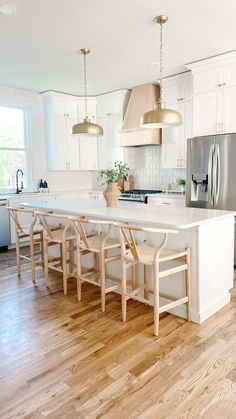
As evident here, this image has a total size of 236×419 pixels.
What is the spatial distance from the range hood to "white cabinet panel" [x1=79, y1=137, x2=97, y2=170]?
3.29ft

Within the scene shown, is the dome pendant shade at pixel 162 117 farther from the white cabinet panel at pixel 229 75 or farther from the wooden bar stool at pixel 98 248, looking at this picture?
the white cabinet panel at pixel 229 75

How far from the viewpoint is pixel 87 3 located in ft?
9.06

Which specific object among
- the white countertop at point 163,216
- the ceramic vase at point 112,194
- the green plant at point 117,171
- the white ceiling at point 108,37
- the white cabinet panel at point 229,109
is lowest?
the white countertop at point 163,216

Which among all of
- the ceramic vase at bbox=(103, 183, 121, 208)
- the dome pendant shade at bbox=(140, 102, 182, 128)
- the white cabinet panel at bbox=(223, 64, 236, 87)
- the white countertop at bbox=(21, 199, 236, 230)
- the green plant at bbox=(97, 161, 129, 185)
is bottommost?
the white countertop at bbox=(21, 199, 236, 230)

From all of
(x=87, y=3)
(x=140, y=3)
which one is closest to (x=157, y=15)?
(x=140, y=3)

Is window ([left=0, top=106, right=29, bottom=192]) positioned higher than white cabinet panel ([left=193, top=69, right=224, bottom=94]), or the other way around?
white cabinet panel ([left=193, top=69, right=224, bottom=94])

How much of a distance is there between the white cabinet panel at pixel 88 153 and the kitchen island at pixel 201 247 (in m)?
3.53

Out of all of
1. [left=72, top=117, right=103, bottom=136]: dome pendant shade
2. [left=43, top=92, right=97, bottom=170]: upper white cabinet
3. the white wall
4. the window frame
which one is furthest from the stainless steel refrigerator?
the window frame

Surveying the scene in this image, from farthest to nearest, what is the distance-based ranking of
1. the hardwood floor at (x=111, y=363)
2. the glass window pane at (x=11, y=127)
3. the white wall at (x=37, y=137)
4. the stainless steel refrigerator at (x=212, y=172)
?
the glass window pane at (x=11, y=127), the white wall at (x=37, y=137), the stainless steel refrigerator at (x=212, y=172), the hardwood floor at (x=111, y=363)

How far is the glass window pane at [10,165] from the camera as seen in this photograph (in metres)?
5.59

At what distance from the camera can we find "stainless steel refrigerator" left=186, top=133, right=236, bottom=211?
12.6 ft

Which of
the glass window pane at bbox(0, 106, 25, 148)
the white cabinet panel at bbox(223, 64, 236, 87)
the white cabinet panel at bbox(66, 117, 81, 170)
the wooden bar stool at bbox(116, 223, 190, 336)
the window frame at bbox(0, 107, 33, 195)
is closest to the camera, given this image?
the wooden bar stool at bbox(116, 223, 190, 336)

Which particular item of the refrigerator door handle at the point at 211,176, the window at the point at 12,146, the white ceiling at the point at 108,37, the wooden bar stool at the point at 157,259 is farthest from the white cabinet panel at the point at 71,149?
the wooden bar stool at the point at 157,259

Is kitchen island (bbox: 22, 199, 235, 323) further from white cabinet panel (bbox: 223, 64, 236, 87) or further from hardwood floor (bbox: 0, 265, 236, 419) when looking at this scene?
white cabinet panel (bbox: 223, 64, 236, 87)
